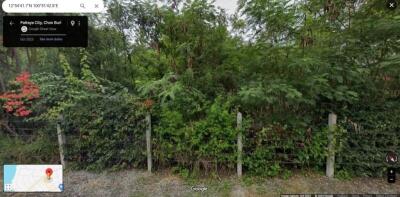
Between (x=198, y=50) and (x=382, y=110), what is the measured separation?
9.68 ft

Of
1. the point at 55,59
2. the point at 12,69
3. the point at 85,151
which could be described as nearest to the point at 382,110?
the point at 85,151

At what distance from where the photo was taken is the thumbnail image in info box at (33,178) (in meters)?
2.73

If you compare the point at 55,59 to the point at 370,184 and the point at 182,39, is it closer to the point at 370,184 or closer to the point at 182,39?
the point at 182,39

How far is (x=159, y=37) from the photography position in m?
4.00

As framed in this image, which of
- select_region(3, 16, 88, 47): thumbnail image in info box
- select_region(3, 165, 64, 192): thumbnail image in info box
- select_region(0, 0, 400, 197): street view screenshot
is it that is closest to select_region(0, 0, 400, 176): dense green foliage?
select_region(0, 0, 400, 197): street view screenshot

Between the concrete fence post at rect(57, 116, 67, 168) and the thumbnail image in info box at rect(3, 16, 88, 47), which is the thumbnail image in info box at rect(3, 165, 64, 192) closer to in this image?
the concrete fence post at rect(57, 116, 67, 168)

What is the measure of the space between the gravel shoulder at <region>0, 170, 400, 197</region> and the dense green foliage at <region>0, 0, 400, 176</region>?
0.19 metres

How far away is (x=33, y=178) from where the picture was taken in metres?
2.73

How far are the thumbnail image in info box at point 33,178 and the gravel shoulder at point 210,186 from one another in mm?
160

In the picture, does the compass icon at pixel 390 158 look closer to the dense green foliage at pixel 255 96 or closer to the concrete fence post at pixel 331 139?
the dense green foliage at pixel 255 96

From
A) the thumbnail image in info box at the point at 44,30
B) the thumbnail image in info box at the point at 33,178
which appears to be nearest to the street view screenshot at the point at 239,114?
the thumbnail image in info box at the point at 33,178

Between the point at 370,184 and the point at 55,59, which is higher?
the point at 55,59

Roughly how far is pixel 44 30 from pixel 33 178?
1.92 meters

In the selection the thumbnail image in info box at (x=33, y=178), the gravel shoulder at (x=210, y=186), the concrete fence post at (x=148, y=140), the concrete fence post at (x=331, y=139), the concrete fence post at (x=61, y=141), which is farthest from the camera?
the concrete fence post at (x=61, y=141)
